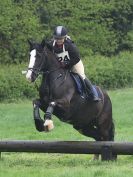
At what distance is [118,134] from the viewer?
15844 millimetres

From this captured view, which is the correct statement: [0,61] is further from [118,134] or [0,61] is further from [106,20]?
[118,134]

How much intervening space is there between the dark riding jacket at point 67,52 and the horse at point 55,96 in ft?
0.51

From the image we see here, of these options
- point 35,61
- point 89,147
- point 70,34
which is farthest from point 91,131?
point 70,34

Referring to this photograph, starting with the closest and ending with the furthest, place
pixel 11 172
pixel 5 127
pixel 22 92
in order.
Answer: pixel 11 172
pixel 5 127
pixel 22 92

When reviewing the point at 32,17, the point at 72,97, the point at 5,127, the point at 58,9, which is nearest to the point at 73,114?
the point at 72,97

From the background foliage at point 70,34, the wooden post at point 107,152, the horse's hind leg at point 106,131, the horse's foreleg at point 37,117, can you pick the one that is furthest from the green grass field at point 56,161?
the background foliage at point 70,34

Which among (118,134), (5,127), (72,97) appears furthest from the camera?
(5,127)

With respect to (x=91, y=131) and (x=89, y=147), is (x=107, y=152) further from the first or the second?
(x=91, y=131)

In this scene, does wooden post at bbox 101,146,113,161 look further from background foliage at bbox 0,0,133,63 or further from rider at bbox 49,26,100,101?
background foliage at bbox 0,0,133,63

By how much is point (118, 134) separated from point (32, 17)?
18.2 metres

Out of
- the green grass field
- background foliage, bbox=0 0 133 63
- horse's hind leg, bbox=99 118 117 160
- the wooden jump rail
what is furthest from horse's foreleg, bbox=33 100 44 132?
background foliage, bbox=0 0 133 63

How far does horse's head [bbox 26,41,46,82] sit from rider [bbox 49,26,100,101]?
343 mm

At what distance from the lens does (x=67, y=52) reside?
10.6 metres

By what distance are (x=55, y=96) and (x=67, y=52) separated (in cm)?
103
